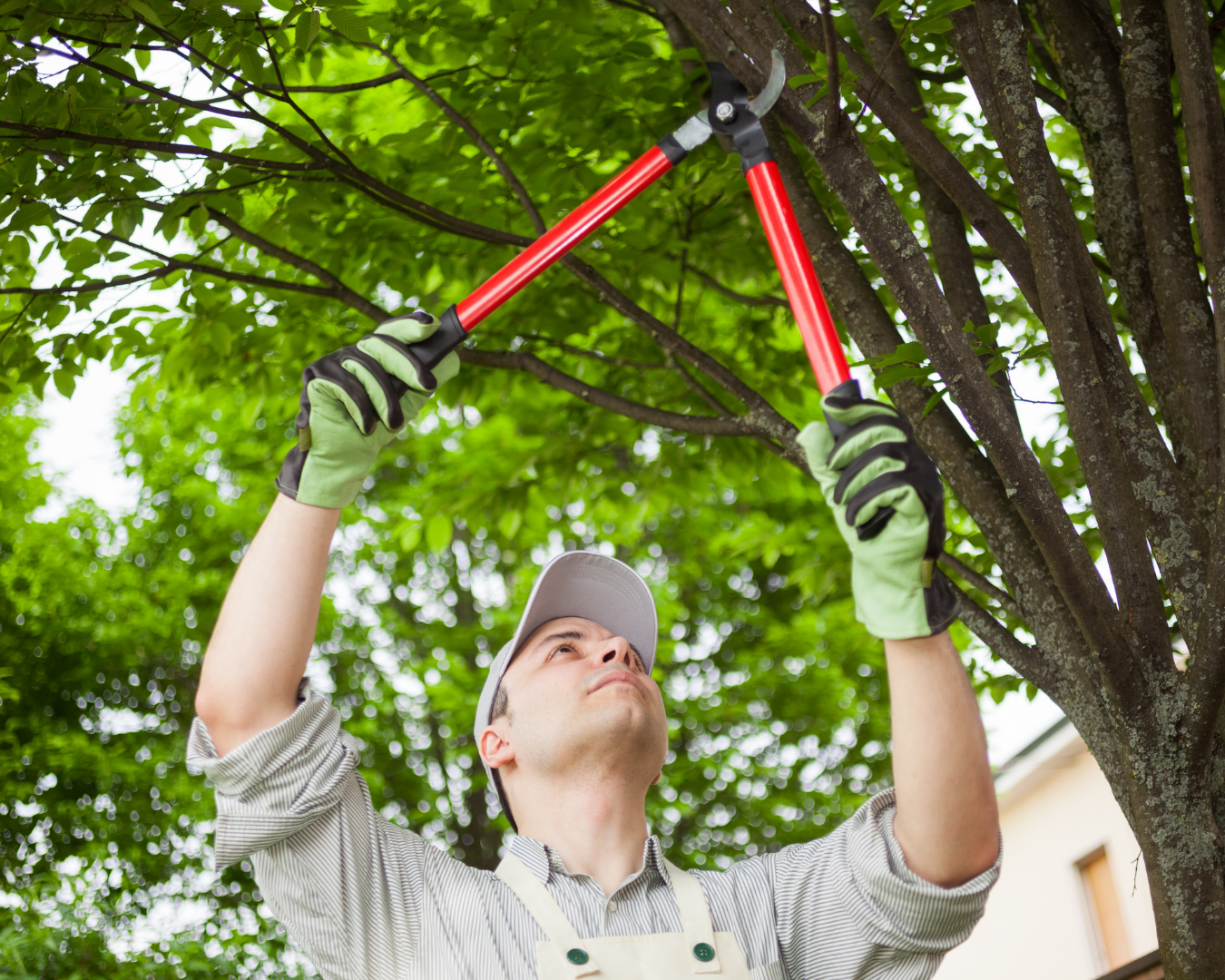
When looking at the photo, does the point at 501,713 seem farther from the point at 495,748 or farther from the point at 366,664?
the point at 366,664

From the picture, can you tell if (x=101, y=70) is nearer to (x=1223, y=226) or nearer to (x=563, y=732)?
(x=563, y=732)

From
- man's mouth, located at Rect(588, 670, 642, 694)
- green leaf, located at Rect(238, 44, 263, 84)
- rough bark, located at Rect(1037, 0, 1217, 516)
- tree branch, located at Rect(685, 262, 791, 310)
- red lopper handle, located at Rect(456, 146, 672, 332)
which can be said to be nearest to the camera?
red lopper handle, located at Rect(456, 146, 672, 332)

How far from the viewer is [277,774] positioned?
6.11 ft

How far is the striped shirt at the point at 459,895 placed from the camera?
72.7 inches

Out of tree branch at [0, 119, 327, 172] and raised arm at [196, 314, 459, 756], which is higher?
tree branch at [0, 119, 327, 172]

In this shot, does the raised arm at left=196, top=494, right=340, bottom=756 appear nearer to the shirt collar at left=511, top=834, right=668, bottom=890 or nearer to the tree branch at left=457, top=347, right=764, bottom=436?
the shirt collar at left=511, top=834, right=668, bottom=890

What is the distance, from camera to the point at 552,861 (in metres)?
2.13

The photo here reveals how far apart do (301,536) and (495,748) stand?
2.34 ft

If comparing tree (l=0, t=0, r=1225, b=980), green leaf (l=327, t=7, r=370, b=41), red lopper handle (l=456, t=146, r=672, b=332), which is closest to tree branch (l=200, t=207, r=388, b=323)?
tree (l=0, t=0, r=1225, b=980)

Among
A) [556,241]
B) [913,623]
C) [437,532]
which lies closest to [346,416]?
[556,241]

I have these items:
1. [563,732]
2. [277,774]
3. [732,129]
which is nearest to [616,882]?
[563,732]

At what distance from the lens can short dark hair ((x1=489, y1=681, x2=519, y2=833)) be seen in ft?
7.97

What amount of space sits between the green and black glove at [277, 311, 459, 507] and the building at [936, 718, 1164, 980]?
9416 millimetres

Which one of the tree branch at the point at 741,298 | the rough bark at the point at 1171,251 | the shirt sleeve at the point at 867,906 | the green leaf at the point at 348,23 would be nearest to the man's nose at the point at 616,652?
the shirt sleeve at the point at 867,906
